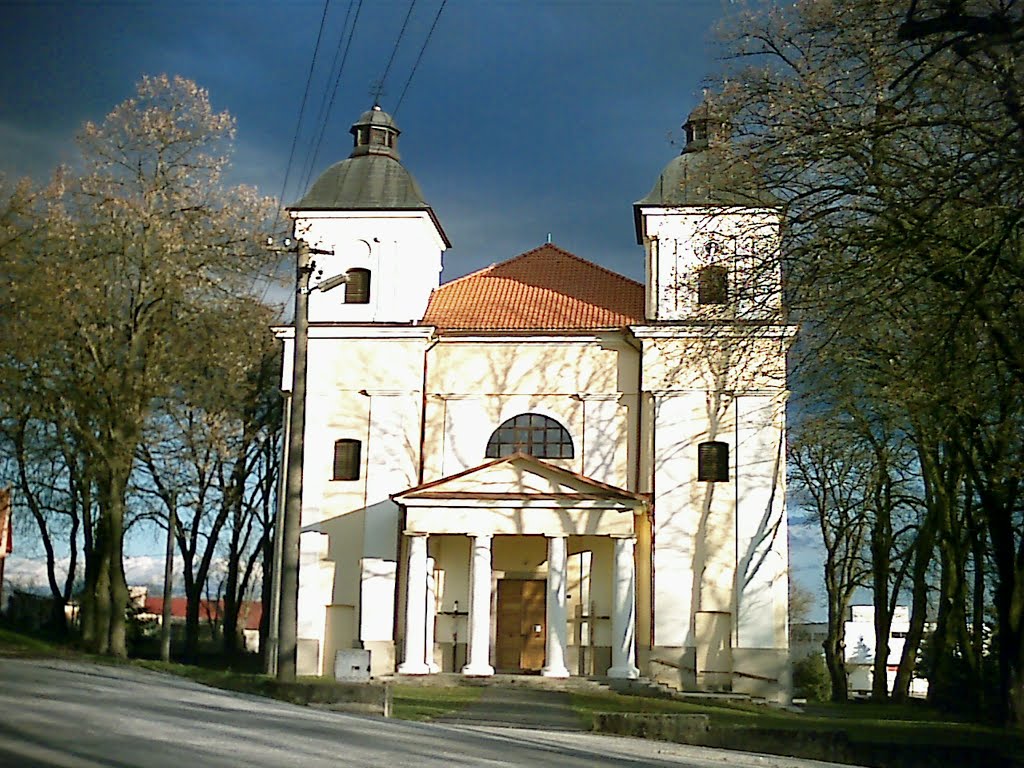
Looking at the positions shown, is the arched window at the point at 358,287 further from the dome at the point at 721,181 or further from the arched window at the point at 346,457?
the dome at the point at 721,181

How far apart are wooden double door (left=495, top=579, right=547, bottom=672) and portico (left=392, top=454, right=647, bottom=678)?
1.4 inches

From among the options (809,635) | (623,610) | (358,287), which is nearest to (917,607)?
(623,610)

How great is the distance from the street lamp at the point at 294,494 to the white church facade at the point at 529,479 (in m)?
11.1

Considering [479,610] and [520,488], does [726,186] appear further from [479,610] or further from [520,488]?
[479,610]

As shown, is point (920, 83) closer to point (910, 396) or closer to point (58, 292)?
point (910, 396)

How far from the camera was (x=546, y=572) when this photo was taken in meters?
33.8

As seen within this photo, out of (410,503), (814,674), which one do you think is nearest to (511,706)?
(410,503)

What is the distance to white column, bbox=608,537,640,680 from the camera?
31469 mm

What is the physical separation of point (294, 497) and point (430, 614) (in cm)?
1341

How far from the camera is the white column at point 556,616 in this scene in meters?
30.6

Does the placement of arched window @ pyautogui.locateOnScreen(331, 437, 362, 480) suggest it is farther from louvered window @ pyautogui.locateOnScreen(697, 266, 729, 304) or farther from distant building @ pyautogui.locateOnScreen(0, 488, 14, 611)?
louvered window @ pyautogui.locateOnScreen(697, 266, 729, 304)

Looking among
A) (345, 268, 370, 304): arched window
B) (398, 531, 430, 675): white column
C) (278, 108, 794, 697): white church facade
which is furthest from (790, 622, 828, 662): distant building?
(345, 268, 370, 304): arched window

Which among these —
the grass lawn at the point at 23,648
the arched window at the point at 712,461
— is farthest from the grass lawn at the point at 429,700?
the arched window at the point at 712,461

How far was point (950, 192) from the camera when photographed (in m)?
13.8
